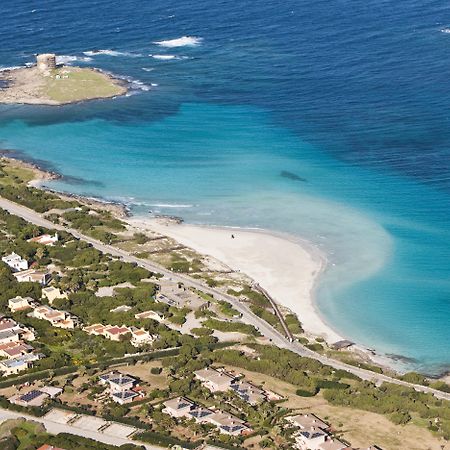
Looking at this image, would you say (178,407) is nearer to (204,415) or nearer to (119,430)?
(204,415)

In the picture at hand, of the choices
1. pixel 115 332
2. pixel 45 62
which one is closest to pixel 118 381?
pixel 115 332

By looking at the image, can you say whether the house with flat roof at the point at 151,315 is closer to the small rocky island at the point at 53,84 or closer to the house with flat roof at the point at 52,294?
the house with flat roof at the point at 52,294

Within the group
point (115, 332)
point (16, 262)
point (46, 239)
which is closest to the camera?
point (115, 332)

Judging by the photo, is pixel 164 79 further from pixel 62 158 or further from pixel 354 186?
pixel 354 186

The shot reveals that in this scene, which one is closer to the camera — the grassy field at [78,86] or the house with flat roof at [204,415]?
the house with flat roof at [204,415]

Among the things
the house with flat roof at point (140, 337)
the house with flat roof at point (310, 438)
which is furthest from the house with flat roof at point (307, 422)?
the house with flat roof at point (140, 337)

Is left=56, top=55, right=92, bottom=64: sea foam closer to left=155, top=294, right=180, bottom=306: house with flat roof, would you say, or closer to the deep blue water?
the deep blue water

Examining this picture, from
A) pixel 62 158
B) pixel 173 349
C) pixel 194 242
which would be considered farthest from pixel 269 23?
pixel 173 349

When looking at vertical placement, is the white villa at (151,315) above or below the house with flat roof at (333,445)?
above
